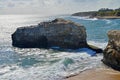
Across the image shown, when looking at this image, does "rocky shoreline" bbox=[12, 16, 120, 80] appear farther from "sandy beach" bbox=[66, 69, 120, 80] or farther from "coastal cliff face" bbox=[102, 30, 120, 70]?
"sandy beach" bbox=[66, 69, 120, 80]

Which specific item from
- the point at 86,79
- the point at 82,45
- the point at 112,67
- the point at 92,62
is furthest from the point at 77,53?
the point at 86,79

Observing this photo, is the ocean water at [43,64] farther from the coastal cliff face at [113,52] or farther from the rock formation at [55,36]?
the rock formation at [55,36]

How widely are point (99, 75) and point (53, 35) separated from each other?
18488 mm

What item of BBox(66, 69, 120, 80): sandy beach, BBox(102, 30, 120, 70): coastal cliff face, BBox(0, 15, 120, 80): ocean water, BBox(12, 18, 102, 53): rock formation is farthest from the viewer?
BBox(12, 18, 102, 53): rock formation

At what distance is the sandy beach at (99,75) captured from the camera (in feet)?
80.6

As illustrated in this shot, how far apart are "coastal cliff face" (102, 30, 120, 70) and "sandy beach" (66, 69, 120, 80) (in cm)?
98

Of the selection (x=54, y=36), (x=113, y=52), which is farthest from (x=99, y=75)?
(x=54, y=36)

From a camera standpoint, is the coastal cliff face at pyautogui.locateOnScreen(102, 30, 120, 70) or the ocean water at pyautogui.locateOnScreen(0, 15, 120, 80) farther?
the coastal cliff face at pyautogui.locateOnScreen(102, 30, 120, 70)

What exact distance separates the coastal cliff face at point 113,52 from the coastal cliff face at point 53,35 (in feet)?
39.4

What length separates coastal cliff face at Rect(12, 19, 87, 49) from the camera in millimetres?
41688

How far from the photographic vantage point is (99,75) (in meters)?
25.5

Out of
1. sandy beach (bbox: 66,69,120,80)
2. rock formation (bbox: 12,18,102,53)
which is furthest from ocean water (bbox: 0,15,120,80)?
rock formation (bbox: 12,18,102,53)

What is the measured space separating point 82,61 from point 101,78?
8574mm

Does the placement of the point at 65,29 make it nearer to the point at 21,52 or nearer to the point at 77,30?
the point at 77,30
